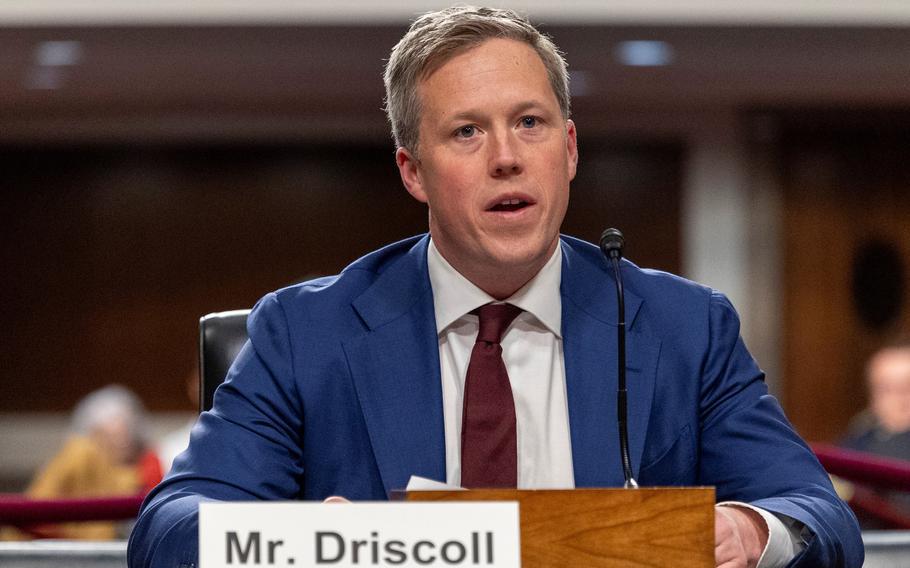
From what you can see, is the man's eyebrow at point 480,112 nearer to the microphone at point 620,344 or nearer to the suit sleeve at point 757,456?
the microphone at point 620,344

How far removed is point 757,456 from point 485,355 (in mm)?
400

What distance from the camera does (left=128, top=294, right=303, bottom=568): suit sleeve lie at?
140 centimetres

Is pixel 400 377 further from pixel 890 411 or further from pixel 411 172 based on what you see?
pixel 890 411

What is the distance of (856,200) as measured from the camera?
26.1 feet

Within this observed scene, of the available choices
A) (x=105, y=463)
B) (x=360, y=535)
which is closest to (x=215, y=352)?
(x=360, y=535)

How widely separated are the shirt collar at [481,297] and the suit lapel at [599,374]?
17 millimetres

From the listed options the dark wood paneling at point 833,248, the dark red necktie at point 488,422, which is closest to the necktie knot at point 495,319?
the dark red necktie at point 488,422

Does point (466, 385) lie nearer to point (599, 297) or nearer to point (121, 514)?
point (599, 297)

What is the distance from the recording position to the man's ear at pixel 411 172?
1.72 meters

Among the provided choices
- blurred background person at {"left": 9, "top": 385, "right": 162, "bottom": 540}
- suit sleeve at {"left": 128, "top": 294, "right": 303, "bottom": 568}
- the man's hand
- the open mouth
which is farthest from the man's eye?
blurred background person at {"left": 9, "top": 385, "right": 162, "bottom": 540}

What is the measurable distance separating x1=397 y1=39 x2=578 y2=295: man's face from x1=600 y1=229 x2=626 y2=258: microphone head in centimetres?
12

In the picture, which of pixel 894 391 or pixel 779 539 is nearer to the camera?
pixel 779 539

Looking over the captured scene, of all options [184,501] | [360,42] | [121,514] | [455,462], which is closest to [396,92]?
[455,462]

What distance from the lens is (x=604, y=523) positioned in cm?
106
